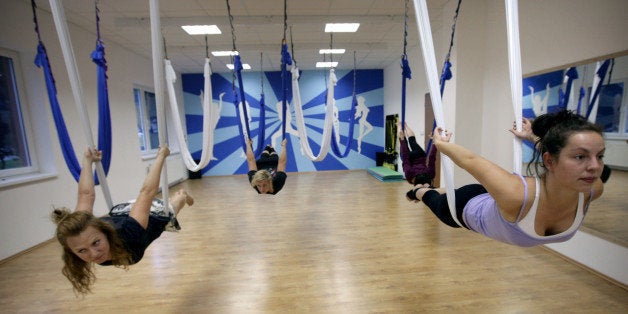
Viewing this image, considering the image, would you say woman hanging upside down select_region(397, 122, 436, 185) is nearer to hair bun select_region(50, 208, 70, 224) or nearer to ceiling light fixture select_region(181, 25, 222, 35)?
hair bun select_region(50, 208, 70, 224)

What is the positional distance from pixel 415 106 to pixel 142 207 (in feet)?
18.1

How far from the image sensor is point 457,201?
1535mm

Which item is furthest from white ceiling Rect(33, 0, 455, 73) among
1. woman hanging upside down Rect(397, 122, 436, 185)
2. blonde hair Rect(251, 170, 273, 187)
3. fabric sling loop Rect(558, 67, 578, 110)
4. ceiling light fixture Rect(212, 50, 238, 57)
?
fabric sling loop Rect(558, 67, 578, 110)

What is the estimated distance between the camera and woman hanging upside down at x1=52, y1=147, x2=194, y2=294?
136cm

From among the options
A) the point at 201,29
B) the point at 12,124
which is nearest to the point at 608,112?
the point at 201,29

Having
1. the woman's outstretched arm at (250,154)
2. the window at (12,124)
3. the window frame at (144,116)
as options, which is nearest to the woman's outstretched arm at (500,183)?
the woman's outstretched arm at (250,154)

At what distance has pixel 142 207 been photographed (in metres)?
1.61

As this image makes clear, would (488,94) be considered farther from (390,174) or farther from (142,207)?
(142,207)

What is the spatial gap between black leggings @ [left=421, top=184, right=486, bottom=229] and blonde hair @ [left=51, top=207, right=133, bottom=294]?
1.85 m

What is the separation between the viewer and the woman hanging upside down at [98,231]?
1.36m

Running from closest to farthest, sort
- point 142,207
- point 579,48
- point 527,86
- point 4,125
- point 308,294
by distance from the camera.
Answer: point 142,207 < point 308,294 < point 579,48 < point 527,86 < point 4,125

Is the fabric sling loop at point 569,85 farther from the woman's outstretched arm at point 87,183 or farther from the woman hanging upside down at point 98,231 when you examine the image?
the woman's outstretched arm at point 87,183

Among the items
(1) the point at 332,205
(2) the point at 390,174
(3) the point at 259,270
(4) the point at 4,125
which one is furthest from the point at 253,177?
(2) the point at 390,174

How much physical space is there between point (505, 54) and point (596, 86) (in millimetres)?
1162
